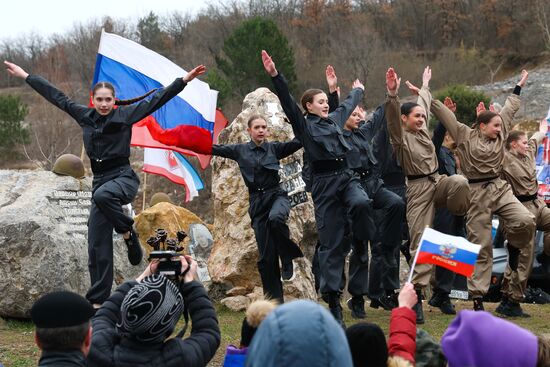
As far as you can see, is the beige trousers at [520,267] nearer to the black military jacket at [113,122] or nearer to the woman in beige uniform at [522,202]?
the woman in beige uniform at [522,202]

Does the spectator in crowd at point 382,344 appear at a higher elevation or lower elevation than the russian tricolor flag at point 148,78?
lower

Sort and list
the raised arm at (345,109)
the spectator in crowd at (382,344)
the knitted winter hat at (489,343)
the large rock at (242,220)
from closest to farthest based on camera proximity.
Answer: the knitted winter hat at (489,343)
the spectator in crowd at (382,344)
the raised arm at (345,109)
the large rock at (242,220)

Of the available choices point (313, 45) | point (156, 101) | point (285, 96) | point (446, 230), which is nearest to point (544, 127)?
point (446, 230)

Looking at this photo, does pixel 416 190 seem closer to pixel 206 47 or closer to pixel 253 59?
pixel 253 59

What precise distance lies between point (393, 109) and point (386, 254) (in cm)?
181

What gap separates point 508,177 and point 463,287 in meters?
1.57

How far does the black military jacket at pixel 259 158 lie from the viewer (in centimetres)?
857

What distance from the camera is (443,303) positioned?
9.67 m

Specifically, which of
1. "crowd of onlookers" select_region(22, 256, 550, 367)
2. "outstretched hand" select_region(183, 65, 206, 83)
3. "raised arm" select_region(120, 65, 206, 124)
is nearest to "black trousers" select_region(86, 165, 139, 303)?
"raised arm" select_region(120, 65, 206, 124)

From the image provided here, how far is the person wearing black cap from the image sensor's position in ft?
11.5

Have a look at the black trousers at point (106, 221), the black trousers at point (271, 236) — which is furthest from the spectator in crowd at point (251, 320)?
the black trousers at point (271, 236)

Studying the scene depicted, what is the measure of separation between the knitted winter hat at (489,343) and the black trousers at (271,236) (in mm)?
5214

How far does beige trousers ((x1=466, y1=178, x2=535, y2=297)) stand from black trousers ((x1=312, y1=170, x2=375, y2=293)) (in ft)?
5.24

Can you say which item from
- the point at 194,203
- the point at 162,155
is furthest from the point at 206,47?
the point at 162,155
